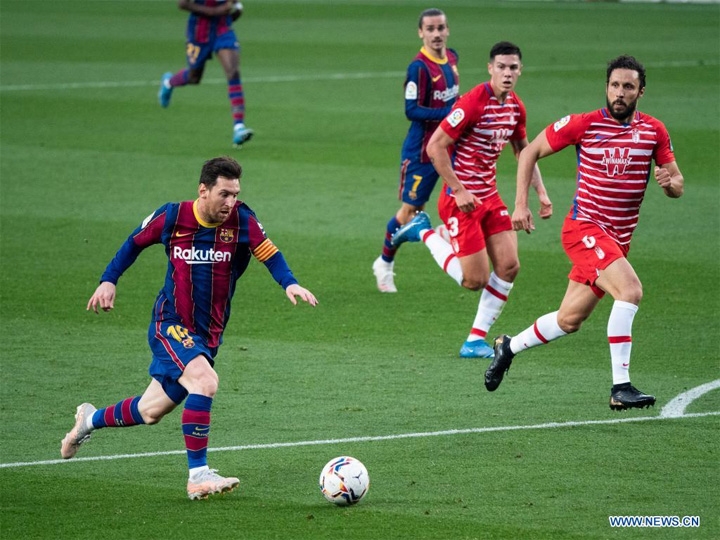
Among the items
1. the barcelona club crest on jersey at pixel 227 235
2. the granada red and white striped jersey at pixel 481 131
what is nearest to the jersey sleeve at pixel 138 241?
the barcelona club crest on jersey at pixel 227 235

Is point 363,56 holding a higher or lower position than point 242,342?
higher

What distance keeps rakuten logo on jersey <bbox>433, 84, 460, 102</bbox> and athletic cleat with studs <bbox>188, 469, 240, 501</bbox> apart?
18.4ft

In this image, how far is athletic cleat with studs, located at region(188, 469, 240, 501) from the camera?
666cm

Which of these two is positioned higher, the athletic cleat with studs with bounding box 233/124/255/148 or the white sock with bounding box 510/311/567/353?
the athletic cleat with studs with bounding box 233/124/255/148

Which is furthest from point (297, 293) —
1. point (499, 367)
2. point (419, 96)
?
point (419, 96)

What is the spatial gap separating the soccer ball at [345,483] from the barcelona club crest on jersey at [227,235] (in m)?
1.34

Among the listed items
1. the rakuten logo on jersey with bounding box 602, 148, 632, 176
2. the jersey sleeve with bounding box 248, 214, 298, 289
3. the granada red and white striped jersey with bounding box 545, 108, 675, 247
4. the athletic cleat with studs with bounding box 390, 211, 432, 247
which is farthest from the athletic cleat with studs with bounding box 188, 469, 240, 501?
the athletic cleat with studs with bounding box 390, 211, 432, 247

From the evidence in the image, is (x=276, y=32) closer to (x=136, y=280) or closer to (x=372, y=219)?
(x=372, y=219)

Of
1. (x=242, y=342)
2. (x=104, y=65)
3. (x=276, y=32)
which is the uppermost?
(x=276, y=32)

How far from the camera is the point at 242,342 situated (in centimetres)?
1009

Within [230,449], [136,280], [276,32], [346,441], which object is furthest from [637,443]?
[276,32]

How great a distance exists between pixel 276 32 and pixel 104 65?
7.08 meters

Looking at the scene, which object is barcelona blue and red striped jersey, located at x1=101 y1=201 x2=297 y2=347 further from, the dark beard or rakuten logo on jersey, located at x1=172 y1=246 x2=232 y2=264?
the dark beard

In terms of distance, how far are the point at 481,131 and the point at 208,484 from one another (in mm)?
4023
